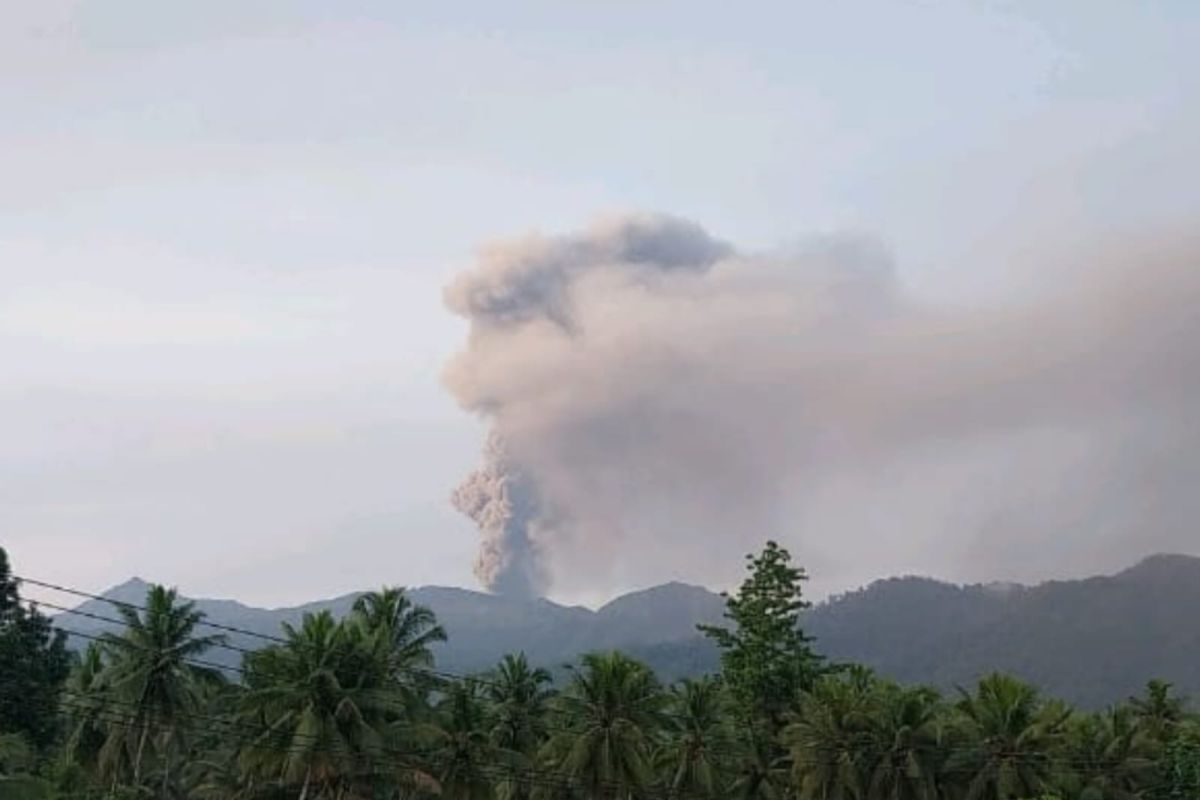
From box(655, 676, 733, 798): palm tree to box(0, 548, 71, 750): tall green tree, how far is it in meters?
31.5

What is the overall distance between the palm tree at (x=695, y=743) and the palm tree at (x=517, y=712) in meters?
6.74

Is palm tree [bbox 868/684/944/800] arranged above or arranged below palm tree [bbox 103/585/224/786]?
below

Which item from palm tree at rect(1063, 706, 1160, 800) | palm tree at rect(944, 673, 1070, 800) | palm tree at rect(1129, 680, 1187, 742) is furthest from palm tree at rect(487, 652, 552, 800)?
palm tree at rect(1129, 680, 1187, 742)

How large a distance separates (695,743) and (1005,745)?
16099mm

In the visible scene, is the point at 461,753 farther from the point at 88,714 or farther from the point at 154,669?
the point at 88,714

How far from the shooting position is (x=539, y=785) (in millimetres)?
73500

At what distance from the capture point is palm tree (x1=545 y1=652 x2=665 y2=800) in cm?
7000

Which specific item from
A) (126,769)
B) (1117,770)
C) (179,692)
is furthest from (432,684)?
(1117,770)

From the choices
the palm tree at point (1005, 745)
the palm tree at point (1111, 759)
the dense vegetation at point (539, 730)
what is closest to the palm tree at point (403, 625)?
the dense vegetation at point (539, 730)

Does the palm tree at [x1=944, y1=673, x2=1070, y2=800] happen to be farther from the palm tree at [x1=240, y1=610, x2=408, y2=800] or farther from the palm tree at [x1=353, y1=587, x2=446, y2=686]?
the palm tree at [x1=240, y1=610, x2=408, y2=800]

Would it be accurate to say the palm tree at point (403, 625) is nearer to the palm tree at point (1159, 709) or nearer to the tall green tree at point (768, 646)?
the tall green tree at point (768, 646)

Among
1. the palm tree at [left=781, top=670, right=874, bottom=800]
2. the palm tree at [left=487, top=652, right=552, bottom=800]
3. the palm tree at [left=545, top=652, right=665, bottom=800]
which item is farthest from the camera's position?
the palm tree at [left=487, top=652, right=552, bottom=800]

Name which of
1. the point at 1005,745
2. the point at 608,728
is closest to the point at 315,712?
the point at 608,728

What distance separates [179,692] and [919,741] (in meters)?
37.1
